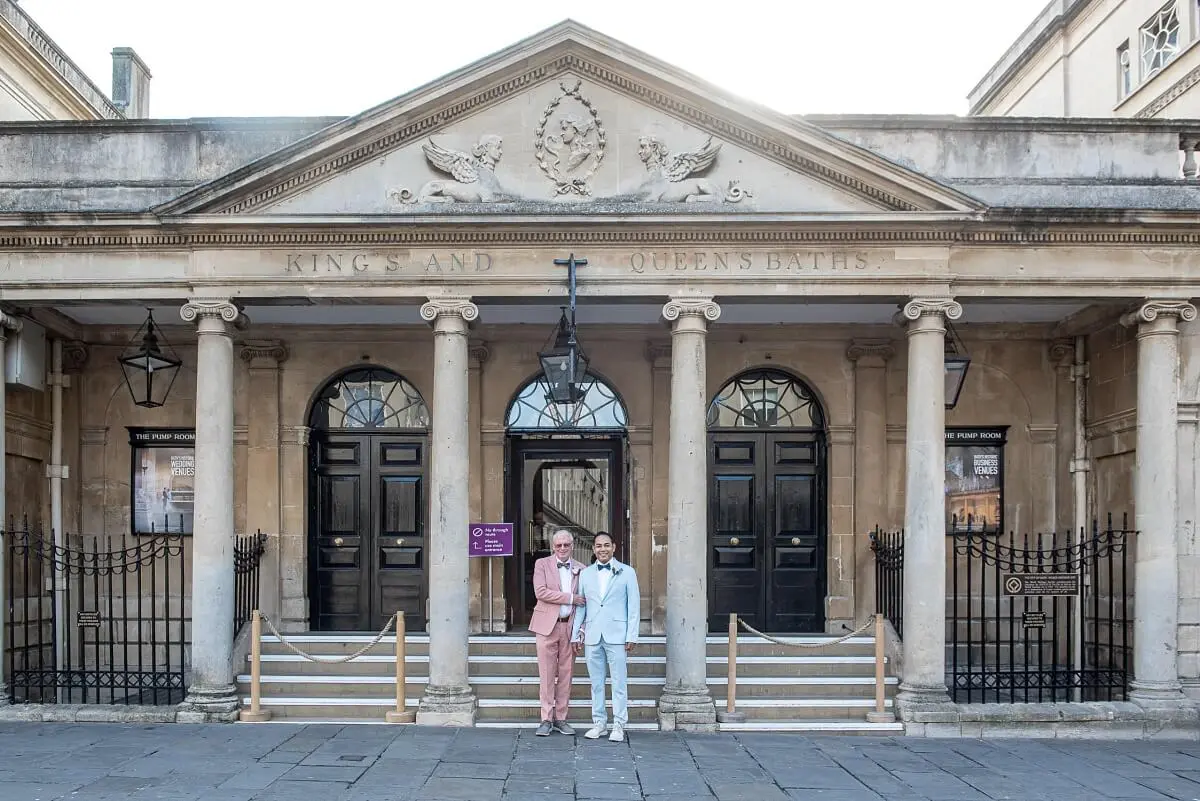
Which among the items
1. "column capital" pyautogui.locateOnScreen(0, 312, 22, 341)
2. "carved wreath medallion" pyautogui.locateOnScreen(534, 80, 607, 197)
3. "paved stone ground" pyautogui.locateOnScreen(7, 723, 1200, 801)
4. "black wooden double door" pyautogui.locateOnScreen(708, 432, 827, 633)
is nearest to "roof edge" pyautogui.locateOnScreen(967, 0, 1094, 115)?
"black wooden double door" pyautogui.locateOnScreen(708, 432, 827, 633)

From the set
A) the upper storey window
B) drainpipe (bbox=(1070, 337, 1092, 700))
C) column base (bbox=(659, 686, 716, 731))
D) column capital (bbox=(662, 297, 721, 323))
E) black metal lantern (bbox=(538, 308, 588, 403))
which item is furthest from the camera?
the upper storey window

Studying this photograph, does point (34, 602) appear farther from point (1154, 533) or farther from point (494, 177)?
point (1154, 533)

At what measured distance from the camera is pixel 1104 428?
1375 cm

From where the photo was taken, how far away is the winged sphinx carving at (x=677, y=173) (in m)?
11.7

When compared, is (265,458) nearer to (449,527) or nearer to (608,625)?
(449,527)

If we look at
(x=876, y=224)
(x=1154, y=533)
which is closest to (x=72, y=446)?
(x=876, y=224)

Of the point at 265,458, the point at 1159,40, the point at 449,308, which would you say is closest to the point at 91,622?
the point at 265,458

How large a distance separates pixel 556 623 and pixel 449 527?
1.59 metres

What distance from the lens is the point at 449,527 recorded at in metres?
11.6

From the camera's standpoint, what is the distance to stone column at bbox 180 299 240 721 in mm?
11578

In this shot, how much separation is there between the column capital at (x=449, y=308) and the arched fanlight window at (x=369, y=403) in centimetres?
334

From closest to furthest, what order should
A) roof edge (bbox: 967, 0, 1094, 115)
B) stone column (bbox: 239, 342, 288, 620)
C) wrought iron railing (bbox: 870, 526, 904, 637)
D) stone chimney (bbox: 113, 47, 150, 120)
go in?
wrought iron railing (bbox: 870, 526, 904, 637), stone column (bbox: 239, 342, 288, 620), roof edge (bbox: 967, 0, 1094, 115), stone chimney (bbox: 113, 47, 150, 120)

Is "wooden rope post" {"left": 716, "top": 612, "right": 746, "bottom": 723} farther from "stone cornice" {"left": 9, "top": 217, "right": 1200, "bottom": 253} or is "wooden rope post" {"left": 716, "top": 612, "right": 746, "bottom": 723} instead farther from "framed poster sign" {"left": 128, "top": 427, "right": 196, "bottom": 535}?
"framed poster sign" {"left": 128, "top": 427, "right": 196, "bottom": 535}

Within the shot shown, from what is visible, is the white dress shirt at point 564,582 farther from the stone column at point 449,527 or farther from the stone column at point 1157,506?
the stone column at point 1157,506
